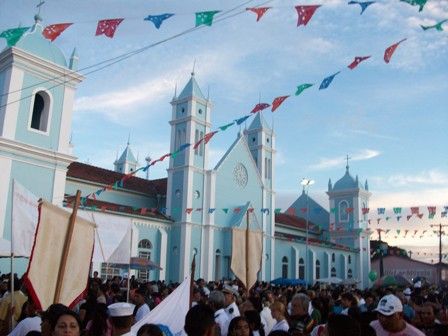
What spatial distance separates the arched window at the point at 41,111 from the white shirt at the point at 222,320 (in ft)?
63.5

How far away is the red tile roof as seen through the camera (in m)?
30.8

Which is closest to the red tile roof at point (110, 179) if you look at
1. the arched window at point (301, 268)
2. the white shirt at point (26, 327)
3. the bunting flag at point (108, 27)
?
the arched window at point (301, 268)

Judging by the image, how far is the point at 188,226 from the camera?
3203 centimetres

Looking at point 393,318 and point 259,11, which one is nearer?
point 393,318

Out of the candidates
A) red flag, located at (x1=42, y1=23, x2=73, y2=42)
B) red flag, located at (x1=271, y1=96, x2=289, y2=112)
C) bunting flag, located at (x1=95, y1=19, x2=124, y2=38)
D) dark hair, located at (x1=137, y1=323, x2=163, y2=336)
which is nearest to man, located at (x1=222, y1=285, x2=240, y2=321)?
dark hair, located at (x1=137, y1=323, x2=163, y2=336)

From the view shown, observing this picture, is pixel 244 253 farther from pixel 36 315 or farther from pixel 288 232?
pixel 288 232

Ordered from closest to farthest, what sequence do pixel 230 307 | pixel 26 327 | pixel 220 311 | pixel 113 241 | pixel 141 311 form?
pixel 26 327
pixel 220 311
pixel 230 307
pixel 141 311
pixel 113 241

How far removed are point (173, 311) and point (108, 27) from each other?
6171 mm

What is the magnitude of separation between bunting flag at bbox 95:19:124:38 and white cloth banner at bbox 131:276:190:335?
18.9 feet

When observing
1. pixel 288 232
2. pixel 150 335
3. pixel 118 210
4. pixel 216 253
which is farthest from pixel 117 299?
pixel 288 232

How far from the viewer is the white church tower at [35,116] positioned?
2203cm

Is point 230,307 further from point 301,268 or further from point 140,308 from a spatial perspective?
point 301,268

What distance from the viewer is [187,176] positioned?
32.9 meters

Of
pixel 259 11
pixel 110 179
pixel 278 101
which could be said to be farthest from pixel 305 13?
pixel 110 179
